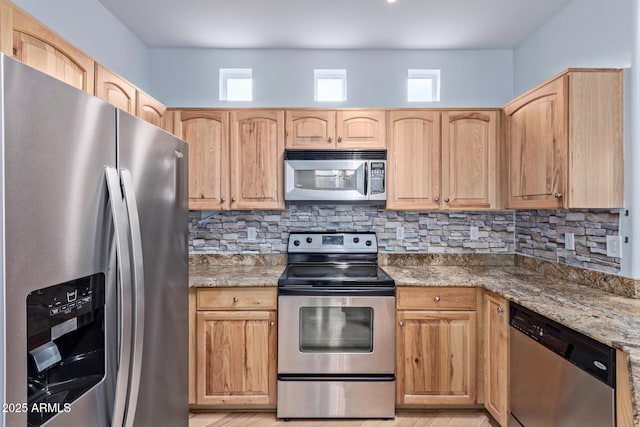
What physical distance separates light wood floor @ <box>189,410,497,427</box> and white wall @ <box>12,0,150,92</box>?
7.99 ft

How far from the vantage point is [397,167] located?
8.77ft

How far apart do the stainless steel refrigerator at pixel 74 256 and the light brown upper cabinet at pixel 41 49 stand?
57 centimetres

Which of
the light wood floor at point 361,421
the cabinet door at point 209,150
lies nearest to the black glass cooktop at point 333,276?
the cabinet door at point 209,150

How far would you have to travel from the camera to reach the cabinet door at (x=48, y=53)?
1.19 meters

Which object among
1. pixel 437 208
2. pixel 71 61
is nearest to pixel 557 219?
pixel 437 208

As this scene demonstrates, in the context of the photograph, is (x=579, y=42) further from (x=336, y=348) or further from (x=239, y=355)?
(x=239, y=355)

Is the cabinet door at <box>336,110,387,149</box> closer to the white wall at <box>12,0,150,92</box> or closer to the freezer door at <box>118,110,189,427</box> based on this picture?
the freezer door at <box>118,110,189,427</box>

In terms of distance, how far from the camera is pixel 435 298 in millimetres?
2350

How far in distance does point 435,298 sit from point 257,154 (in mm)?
1608

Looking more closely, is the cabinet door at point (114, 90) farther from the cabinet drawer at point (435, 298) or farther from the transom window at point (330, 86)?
the cabinet drawer at point (435, 298)

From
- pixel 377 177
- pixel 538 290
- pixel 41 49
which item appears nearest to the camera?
pixel 41 49

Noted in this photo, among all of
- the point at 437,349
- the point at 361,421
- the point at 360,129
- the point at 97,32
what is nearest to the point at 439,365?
the point at 437,349

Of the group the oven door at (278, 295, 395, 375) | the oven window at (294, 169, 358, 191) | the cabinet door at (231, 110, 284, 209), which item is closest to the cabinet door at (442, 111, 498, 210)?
the oven window at (294, 169, 358, 191)

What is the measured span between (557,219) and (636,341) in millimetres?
1316
